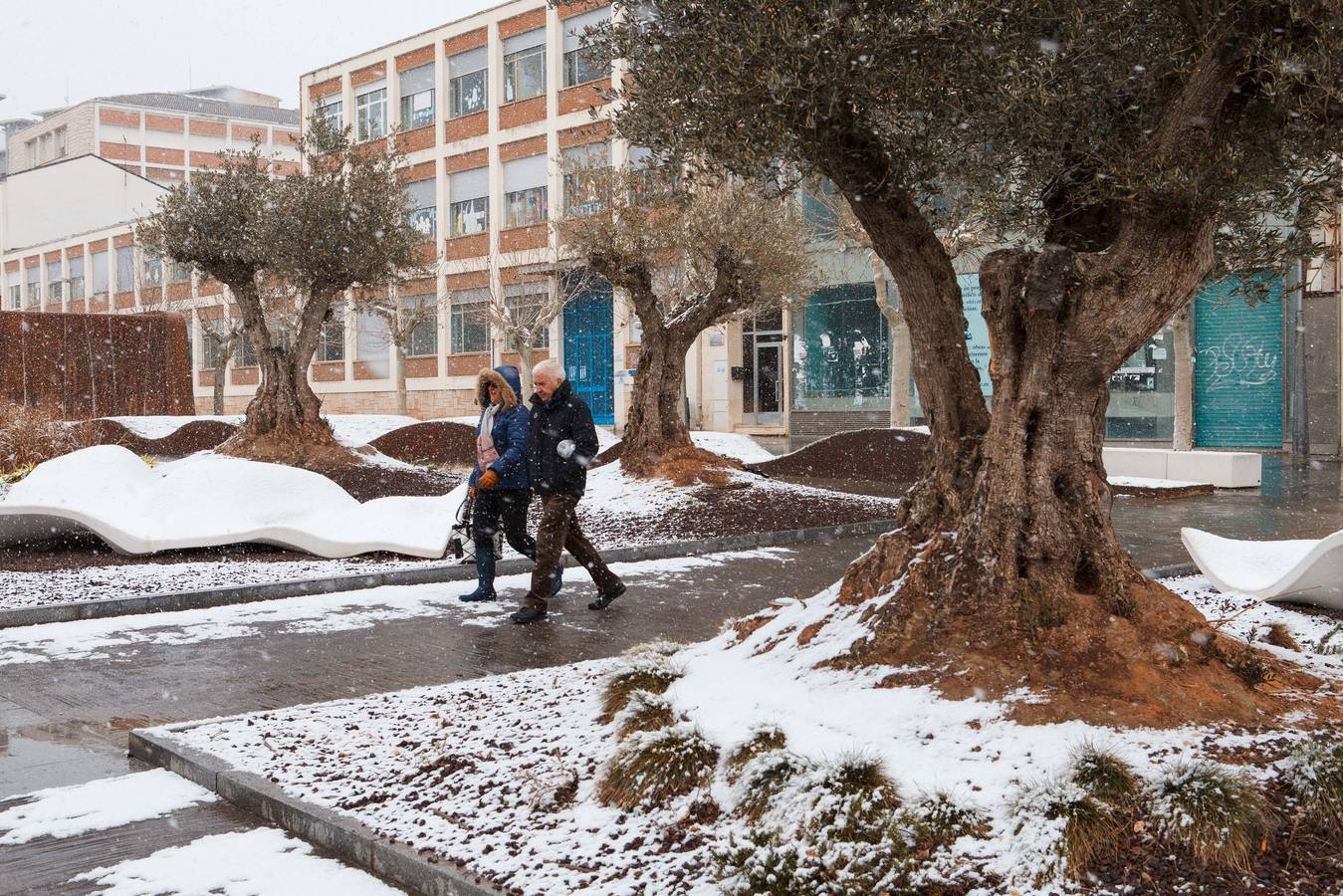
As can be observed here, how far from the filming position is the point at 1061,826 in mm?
3602

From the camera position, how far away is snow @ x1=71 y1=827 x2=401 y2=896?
13.1 feet

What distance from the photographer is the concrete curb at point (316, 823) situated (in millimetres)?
3881

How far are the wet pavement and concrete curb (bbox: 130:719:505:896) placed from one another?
102mm

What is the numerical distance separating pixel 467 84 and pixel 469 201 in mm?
3764

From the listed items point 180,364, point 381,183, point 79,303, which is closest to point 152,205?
point 79,303

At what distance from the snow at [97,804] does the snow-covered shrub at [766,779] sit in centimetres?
219

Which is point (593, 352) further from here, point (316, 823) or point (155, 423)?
point (316, 823)

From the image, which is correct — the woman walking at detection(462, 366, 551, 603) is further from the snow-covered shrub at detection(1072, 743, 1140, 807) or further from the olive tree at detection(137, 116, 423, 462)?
the olive tree at detection(137, 116, 423, 462)

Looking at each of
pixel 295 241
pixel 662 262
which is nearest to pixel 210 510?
pixel 662 262

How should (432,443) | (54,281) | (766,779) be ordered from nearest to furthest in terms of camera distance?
(766,779), (432,443), (54,281)

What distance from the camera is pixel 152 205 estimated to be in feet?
198

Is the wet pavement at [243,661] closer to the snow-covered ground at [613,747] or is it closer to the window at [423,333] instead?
the snow-covered ground at [613,747]

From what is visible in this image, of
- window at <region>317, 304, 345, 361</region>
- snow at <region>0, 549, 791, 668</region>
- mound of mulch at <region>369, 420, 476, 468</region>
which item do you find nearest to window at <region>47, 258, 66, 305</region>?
window at <region>317, 304, 345, 361</region>

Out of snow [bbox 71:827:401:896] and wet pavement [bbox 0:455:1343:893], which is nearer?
snow [bbox 71:827:401:896]
